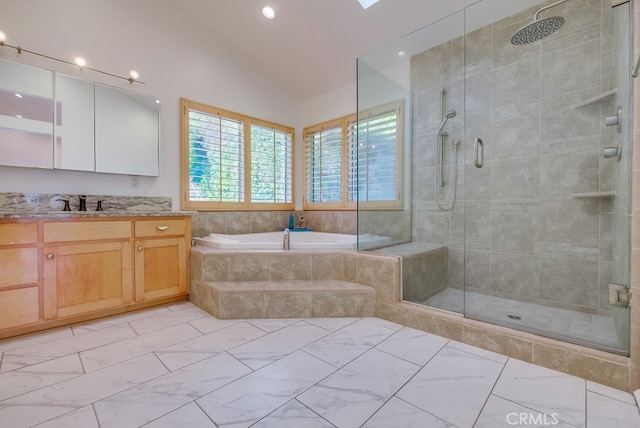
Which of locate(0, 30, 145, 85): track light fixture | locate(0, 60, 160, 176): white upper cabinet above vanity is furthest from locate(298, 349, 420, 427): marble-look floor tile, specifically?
locate(0, 30, 145, 85): track light fixture

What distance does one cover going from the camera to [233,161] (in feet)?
11.3

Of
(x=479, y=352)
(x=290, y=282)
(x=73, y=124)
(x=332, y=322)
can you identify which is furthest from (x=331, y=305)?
(x=73, y=124)

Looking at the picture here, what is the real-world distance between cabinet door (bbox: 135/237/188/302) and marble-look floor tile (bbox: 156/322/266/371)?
83cm

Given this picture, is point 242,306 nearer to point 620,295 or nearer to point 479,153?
point 620,295

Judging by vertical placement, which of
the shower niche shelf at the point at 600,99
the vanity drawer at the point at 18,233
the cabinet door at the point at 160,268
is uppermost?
the shower niche shelf at the point at 600,99

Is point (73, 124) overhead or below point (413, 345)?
overhead

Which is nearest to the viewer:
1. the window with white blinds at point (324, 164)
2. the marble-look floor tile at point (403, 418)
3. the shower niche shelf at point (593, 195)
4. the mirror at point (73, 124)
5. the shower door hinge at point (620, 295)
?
the marble-look floor tile at point (403, 418)

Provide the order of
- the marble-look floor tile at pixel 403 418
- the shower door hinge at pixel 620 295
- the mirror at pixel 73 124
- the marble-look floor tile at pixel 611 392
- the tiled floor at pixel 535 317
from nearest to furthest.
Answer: the marble-look floor tile at pixel 403 418
the marble-look floor tile at pixel 611 392
the shower door hinge at pixel 620 295
the tiled floor at pixel 535 317
the mirror at pixel 73 124

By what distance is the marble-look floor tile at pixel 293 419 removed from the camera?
1134mm

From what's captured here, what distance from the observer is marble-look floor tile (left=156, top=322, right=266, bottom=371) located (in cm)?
166

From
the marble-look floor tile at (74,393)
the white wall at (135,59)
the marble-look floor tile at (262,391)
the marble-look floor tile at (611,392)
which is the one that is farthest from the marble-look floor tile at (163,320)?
the marble-look floor tile at (611,392)

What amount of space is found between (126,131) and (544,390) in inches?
141

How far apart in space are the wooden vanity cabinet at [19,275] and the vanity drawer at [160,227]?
632 mm

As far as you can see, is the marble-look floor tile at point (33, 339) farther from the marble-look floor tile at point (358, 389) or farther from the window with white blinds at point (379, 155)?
the window with white blinds at point (379, 155)
